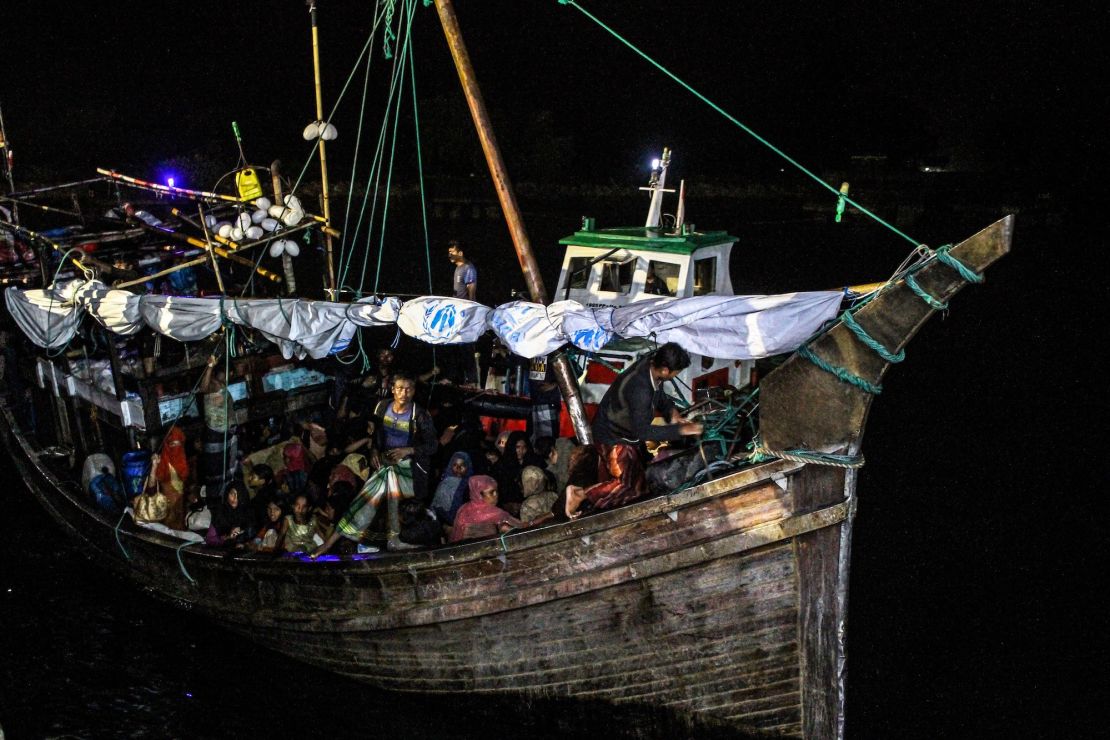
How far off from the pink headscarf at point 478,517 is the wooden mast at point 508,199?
96 centimetres

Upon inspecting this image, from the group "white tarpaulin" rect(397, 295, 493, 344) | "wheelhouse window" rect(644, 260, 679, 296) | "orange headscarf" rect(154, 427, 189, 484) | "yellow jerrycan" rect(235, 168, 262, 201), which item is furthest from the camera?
"wheelhouse window" rect(644, 260, 679, 296)

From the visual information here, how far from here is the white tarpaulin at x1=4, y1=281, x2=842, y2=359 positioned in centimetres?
681

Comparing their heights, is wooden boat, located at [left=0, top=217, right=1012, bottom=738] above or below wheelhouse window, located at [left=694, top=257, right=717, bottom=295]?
below

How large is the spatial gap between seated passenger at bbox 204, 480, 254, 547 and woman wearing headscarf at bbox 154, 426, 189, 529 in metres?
0.70

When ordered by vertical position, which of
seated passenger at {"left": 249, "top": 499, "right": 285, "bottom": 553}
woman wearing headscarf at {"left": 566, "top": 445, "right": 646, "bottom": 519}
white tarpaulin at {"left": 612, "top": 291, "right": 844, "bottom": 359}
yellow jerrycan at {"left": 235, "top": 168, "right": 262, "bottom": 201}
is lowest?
seated passenger at {"left": 249, "top": 499, "right": 285, "bottom": 553}

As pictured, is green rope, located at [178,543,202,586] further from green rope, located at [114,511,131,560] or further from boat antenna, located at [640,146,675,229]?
boat antenna, located at [640,146,675,229]

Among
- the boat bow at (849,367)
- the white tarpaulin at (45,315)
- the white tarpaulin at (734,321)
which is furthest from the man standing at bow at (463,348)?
the boat bow at (849,367)

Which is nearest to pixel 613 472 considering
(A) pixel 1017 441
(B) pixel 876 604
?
(B) pixel 876 604

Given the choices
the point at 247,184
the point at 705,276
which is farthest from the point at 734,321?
the point at 247,184

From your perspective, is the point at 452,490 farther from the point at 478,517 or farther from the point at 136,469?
the point at 136,469

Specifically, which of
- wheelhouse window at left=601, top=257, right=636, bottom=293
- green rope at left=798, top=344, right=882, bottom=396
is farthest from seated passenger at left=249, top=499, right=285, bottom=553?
green rope at left=798, top=344, right=882, bottom=396

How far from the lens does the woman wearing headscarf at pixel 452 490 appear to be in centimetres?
830

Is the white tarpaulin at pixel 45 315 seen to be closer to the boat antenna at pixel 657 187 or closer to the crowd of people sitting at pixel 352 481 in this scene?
the crowd of people sitting at pixel 352 481

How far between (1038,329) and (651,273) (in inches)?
821
